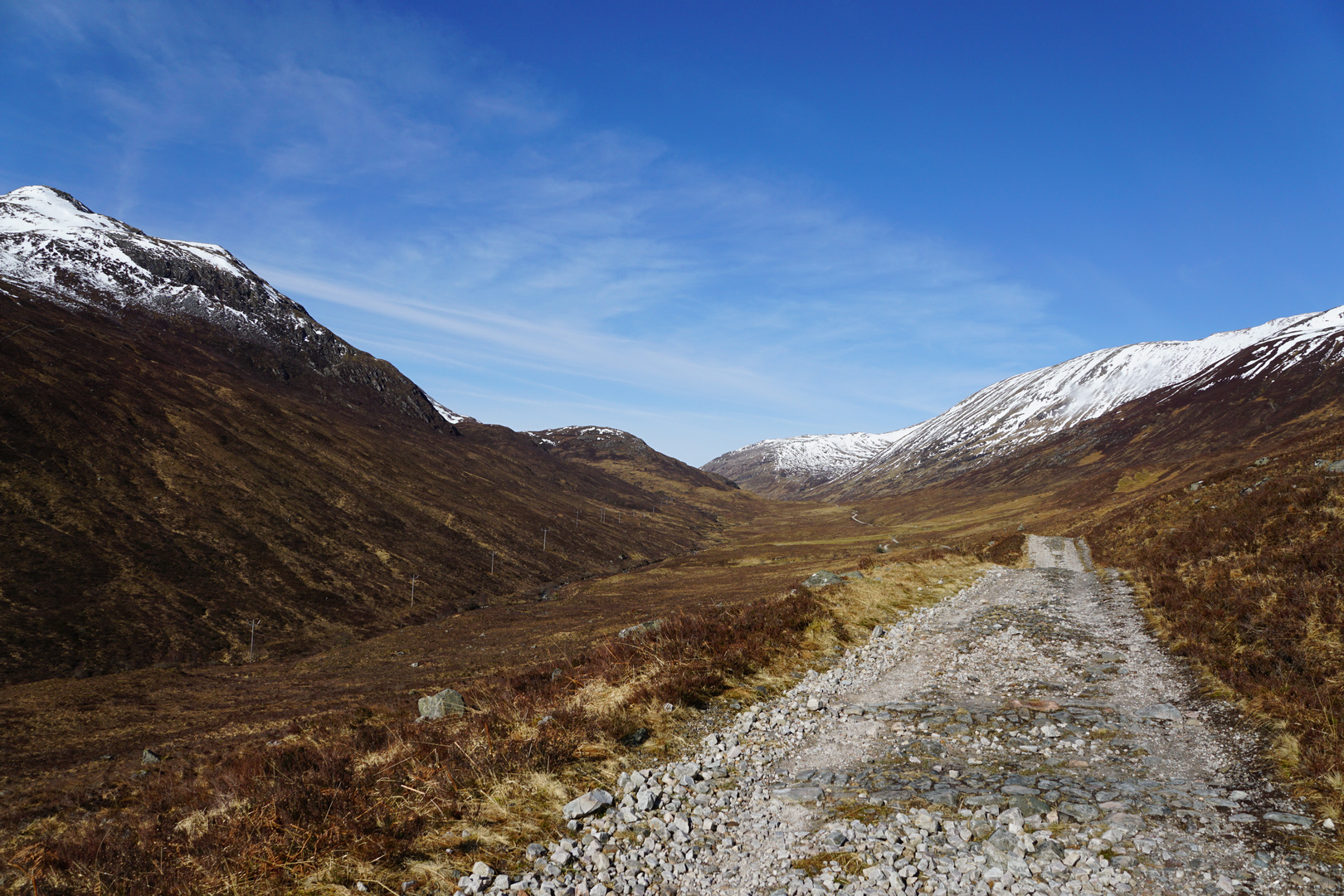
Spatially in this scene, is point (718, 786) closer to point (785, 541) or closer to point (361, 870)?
point (361, 870)

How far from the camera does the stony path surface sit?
20.6 feet

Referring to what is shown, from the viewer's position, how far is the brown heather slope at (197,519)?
63312 millimetres

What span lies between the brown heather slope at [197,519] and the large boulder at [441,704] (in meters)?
59.5

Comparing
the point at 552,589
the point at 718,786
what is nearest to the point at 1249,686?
the point at 718,786

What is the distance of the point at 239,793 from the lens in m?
9.52

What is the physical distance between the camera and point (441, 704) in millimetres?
17266

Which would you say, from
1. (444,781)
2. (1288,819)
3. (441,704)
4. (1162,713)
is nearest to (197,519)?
(441,704)

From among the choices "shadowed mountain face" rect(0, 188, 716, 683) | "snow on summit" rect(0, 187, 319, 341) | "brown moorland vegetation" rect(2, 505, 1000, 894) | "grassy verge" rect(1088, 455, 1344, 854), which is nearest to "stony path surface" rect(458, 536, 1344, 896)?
"grassy verge" rect(1088, 455, 1344, 854)

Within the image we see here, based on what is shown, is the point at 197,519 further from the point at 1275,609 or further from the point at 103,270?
the point at 103,270

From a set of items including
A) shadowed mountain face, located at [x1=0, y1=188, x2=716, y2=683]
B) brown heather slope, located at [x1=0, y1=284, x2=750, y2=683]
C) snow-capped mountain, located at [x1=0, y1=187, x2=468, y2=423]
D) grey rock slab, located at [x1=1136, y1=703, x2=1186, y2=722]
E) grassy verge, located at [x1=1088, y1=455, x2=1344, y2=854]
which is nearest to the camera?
grassy verge, located at [x1=1088, y1=455, x2=1344, y2=854]

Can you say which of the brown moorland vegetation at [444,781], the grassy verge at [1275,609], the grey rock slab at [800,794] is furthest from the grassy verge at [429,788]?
the grassy verge at [1275,609]

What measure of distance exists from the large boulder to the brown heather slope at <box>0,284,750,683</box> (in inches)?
2343

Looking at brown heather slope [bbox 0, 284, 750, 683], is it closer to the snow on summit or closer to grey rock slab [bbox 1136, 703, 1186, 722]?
the snow on summit

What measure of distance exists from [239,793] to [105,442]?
105 meters
